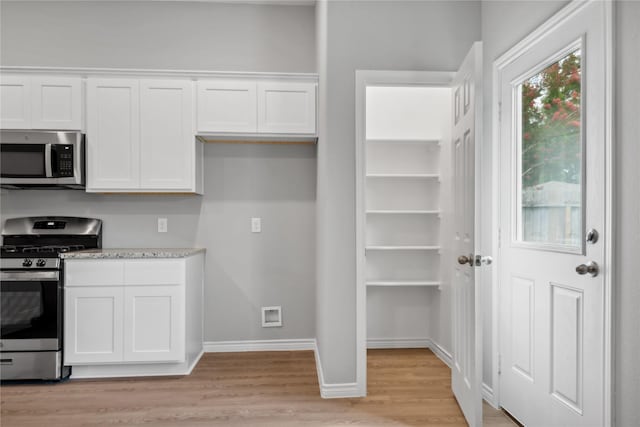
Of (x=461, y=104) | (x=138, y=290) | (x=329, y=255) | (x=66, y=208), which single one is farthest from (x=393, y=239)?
(x=66, y=208)

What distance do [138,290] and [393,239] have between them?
2.11 meters

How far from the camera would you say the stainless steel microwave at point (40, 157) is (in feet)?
9.80

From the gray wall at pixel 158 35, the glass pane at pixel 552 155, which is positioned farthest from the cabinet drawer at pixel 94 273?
the glass pane at pixel 552 155

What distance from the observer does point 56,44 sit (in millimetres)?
3373

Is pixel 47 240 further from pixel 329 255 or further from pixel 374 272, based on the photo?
pixel 374 272

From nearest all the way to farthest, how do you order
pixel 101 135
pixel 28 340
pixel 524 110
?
pixel 524 110, pixel 28 340, pixel 101 135

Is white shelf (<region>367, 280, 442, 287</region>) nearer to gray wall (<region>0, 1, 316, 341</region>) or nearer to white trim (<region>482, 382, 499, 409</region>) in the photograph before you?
gray wall (<region>0, 1, 316, 341</region>)

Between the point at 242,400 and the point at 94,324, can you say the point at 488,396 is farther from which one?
the point at 94,324

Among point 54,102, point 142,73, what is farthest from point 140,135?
point 54,102

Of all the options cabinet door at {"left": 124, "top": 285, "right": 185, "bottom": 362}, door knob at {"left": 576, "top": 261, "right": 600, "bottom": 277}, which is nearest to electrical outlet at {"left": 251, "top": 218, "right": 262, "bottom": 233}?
cabinet door at {"left": 124, "top": 285, "right": 185, "bottom": 362}

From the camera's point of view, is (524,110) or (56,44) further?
(56,44)

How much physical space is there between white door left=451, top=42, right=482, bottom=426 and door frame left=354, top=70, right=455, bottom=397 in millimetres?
282

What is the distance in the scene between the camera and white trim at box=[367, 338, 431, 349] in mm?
3529

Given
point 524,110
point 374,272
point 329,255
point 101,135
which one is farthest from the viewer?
point 374,272
